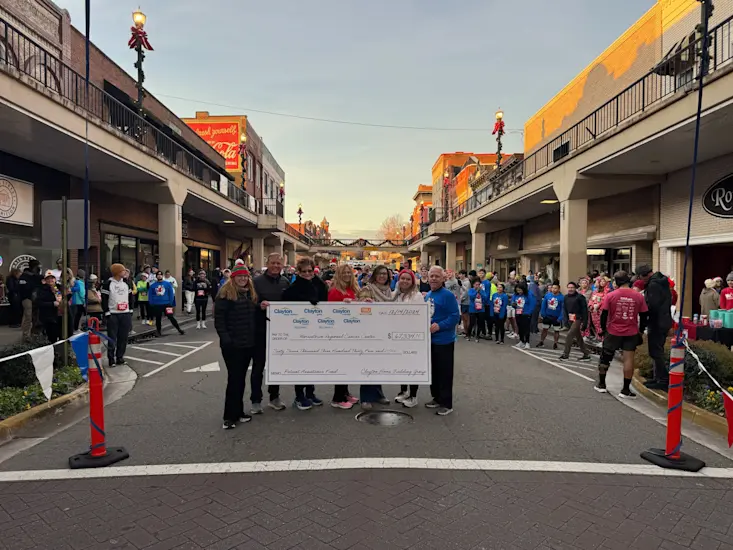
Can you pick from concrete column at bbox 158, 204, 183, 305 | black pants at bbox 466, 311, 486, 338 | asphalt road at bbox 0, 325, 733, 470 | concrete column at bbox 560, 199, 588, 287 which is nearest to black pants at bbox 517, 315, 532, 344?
black pants at bbox 466, 311, 486, 338

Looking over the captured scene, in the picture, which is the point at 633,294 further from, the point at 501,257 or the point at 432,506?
the point at 501,257

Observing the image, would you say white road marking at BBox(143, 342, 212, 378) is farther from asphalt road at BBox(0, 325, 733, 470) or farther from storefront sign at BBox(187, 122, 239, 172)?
storefront sign at BBox(187, 122, 239, 172)

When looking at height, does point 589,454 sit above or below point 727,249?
below

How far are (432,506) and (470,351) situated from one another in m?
7.64

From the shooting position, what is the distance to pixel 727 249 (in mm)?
14469

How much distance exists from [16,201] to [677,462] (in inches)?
640

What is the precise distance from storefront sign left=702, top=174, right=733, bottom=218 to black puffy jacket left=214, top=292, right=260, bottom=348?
1312 centimetres

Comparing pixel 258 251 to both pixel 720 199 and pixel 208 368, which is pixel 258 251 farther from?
pixel 720 199

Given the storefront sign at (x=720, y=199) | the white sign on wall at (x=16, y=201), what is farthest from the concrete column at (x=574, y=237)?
the white sign on wall at (x=16, y=201)

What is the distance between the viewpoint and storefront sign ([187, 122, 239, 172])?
44625 mm

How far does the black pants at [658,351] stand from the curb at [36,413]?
27.4ft

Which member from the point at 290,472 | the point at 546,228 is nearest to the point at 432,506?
the point at 290,472

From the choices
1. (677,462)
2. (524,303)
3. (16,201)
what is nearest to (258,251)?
(16,201)

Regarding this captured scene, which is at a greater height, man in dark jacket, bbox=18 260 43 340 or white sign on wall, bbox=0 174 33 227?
white sign on wall, bbox=0 174 33 227
